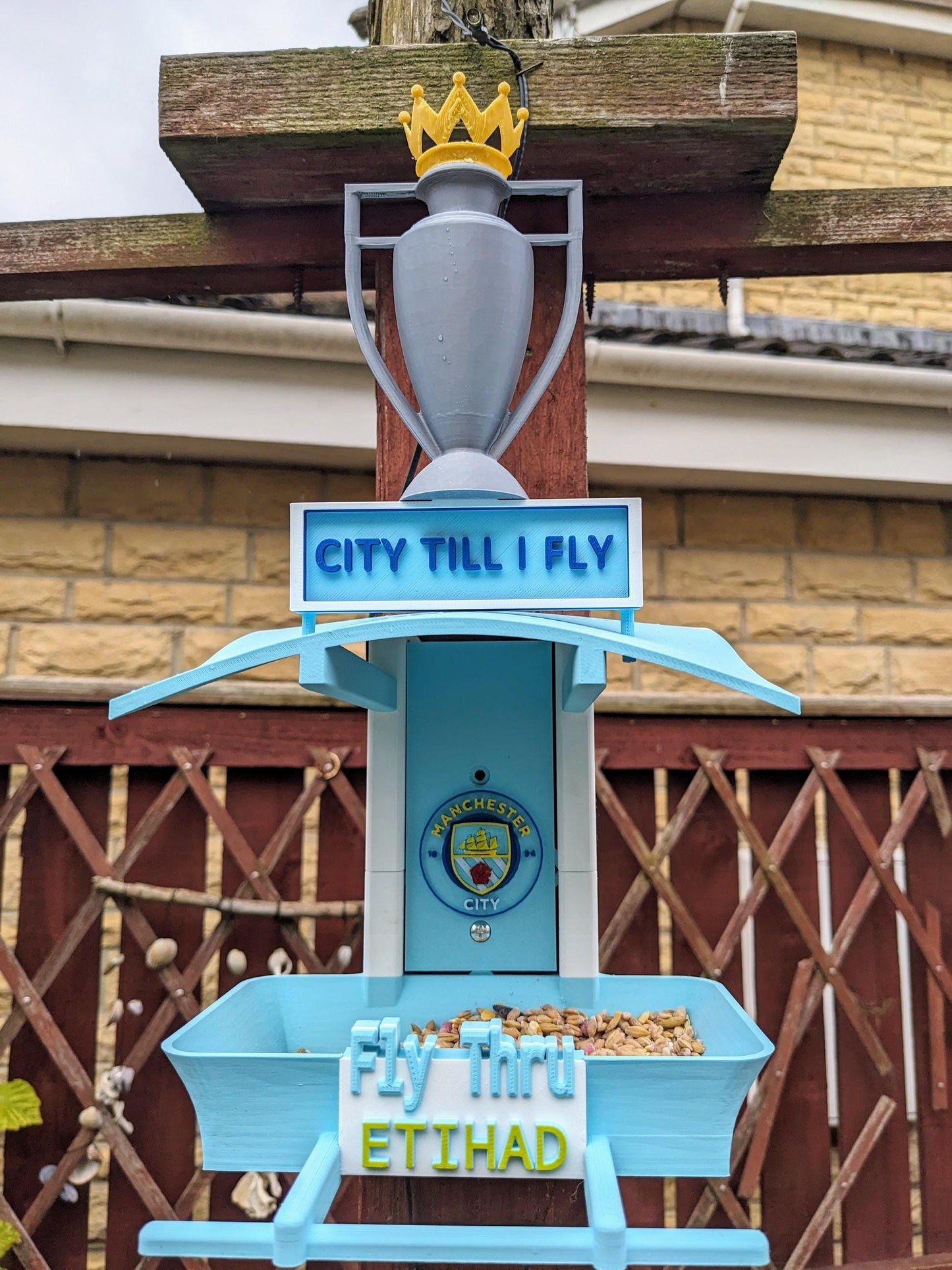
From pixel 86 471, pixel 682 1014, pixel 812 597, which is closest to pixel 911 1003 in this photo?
pixel 812 597

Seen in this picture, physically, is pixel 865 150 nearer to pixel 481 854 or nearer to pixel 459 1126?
pixel 481 854

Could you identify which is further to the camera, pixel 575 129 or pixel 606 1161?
pixel 575 129

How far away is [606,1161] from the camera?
3.56 ft

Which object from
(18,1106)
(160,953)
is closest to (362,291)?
(160,953)

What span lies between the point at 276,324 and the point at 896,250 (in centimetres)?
169

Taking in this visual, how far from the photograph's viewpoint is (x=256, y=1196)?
93.0 inches

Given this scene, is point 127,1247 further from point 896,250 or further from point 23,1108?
point 896,250

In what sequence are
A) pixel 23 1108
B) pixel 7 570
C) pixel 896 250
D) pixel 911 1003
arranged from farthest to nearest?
pixel 7 570 < pixel 911 1003 < pixel 23 1108 < pixel 896 250

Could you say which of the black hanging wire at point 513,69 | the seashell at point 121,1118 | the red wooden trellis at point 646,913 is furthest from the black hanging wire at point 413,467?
the seashell at point 121,1118

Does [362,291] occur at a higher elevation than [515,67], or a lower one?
lower

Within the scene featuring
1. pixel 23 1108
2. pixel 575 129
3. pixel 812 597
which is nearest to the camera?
pixel 575 129

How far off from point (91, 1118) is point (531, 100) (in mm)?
2218

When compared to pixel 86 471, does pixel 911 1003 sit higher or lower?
lower

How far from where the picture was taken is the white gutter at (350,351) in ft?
8.79
